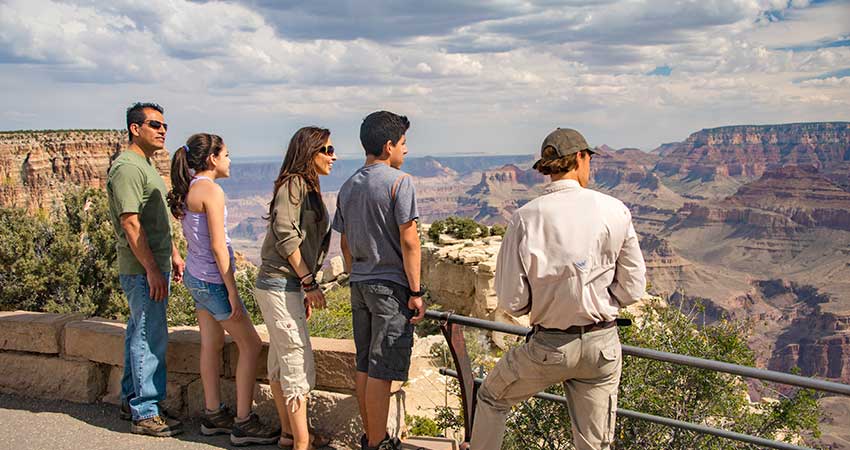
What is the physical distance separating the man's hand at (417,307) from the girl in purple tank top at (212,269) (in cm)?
118

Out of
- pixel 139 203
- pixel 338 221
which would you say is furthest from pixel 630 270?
Result: pixel 139 203

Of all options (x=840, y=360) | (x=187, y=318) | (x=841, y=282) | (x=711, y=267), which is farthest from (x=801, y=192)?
(x=187, y=318)

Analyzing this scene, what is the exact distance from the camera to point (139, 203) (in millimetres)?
4266

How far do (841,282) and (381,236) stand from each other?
160222 millimetres

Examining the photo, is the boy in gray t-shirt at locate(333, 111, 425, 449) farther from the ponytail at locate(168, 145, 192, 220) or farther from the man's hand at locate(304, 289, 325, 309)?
the ponytail at locate(168, 145, 192, 220)

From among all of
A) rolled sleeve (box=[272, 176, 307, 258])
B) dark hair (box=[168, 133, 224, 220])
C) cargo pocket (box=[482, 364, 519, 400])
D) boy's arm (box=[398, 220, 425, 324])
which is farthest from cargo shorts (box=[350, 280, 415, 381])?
dark hair (box=[168, 133, 224, 220])

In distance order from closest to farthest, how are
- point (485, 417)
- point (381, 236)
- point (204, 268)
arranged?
point (485, 417), point (381, 236), point (204, 268)

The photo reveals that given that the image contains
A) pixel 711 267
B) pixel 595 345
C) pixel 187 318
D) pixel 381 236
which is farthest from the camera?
pixel 711 267

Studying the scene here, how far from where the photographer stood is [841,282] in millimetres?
136625

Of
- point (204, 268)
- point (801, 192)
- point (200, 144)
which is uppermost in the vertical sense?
point (200, 144)

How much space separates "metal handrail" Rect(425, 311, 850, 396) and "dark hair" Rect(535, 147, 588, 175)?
93cm

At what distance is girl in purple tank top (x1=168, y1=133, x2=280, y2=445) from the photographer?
4039 millimetres

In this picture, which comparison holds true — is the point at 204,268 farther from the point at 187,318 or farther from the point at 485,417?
the point at 187,318

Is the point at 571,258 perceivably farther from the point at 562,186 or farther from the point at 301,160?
the point at 301,160
